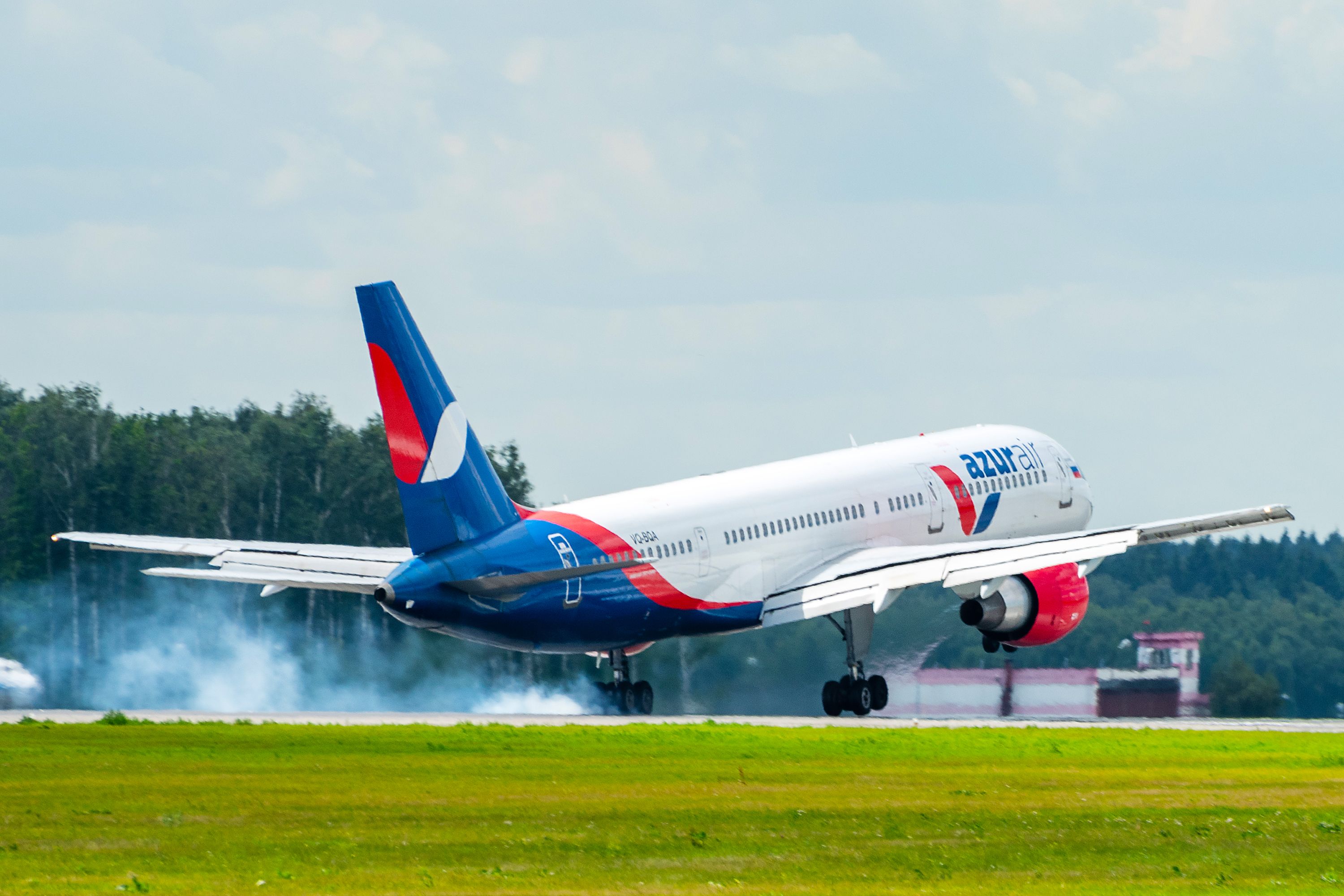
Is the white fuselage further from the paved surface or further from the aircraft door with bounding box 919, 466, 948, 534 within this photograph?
the paved surface

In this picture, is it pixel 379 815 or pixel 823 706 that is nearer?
pixel 379 815

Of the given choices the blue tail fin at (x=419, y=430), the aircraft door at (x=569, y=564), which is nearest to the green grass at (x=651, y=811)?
the aircraft door at (x=569, y=564)

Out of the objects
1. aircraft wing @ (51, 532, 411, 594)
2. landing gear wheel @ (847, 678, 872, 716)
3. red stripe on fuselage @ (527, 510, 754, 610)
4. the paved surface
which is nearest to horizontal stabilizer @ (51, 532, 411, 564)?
aircraft wing @ (51, 532, 411, 594)

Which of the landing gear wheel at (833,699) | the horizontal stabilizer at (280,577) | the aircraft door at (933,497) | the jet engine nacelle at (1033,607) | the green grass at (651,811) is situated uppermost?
the aircraft door at (933,497)

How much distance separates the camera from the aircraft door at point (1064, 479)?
63594 mm

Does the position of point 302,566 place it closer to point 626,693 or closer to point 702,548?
point 626,693

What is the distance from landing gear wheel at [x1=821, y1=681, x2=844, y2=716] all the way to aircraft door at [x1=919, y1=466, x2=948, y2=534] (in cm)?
550

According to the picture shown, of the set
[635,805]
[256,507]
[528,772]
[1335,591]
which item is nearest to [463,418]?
[528,772]

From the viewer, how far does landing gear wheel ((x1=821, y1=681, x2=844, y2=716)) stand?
55.3m

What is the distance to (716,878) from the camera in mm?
25906

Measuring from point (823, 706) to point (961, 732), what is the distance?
8.56 meters

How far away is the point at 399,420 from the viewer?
151 feet

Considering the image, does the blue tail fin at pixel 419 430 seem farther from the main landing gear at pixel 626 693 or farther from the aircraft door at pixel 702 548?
the main landing gear at pixel 626 693

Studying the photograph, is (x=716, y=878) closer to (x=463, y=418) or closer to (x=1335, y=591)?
(x=463, y=418)
